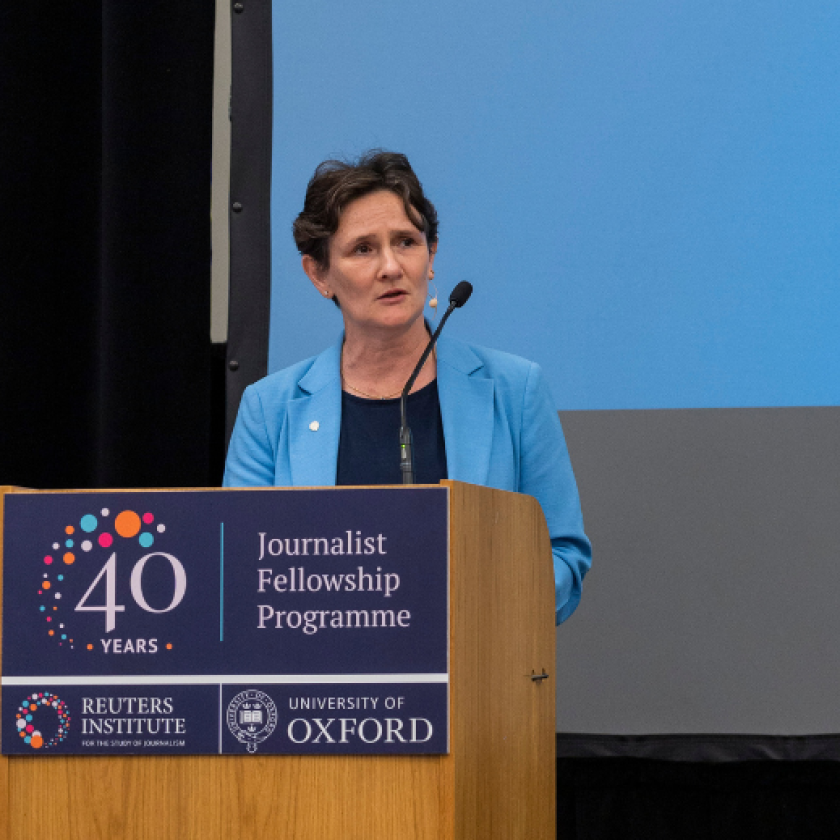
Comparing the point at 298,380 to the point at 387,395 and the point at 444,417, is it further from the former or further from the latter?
the point at 444,417

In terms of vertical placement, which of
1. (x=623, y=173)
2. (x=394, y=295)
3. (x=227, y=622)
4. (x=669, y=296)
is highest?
(x=623, y=173)

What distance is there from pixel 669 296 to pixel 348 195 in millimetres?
782

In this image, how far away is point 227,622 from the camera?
45.5 inches

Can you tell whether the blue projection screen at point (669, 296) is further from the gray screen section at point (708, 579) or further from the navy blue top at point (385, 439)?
the navy blue top at point (385, 439)

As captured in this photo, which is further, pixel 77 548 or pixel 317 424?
pixel 317 424

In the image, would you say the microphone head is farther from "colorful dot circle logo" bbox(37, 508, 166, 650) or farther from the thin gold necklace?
"colorful dot circle logo" bbox(37, 508, 166, 650)

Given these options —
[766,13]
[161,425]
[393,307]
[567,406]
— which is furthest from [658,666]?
[766,13]

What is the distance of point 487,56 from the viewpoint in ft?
7.88

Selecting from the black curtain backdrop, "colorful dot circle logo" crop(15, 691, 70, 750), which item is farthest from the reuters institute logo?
the black curtain backdrop

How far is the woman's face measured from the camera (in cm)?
182

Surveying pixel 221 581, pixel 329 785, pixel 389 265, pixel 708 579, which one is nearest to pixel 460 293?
pixel 389 265

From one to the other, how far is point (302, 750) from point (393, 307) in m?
0.88

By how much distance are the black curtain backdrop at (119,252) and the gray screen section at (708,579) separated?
0.95 m

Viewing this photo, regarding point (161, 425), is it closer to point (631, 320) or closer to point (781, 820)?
point (631, 320)
